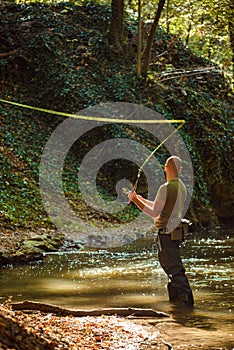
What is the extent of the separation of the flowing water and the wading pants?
0.19 metres

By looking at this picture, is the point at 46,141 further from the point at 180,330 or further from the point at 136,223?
the point at 180,330

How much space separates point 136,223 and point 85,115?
4925 millimetres

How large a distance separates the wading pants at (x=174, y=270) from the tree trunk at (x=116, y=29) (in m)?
17.5

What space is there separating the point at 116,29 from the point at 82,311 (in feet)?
62.7

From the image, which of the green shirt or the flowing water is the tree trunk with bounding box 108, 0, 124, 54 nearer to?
the flowing water

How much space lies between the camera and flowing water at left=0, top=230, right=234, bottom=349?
754cm

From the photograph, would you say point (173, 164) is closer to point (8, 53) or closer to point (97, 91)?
point (97, 91)

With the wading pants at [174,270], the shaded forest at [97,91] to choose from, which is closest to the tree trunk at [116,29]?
the shaded forest at [97,91]

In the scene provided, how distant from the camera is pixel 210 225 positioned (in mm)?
20359

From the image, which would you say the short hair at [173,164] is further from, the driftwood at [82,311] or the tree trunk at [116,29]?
the tree trunk at [116,29]

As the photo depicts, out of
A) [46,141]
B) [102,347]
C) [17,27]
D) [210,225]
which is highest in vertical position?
[17,27]

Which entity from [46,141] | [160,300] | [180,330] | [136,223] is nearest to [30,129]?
[46,141]

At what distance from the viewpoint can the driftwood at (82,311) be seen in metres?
6.77

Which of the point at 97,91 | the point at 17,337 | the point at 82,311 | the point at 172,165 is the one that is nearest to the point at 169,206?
the point at 172,165
